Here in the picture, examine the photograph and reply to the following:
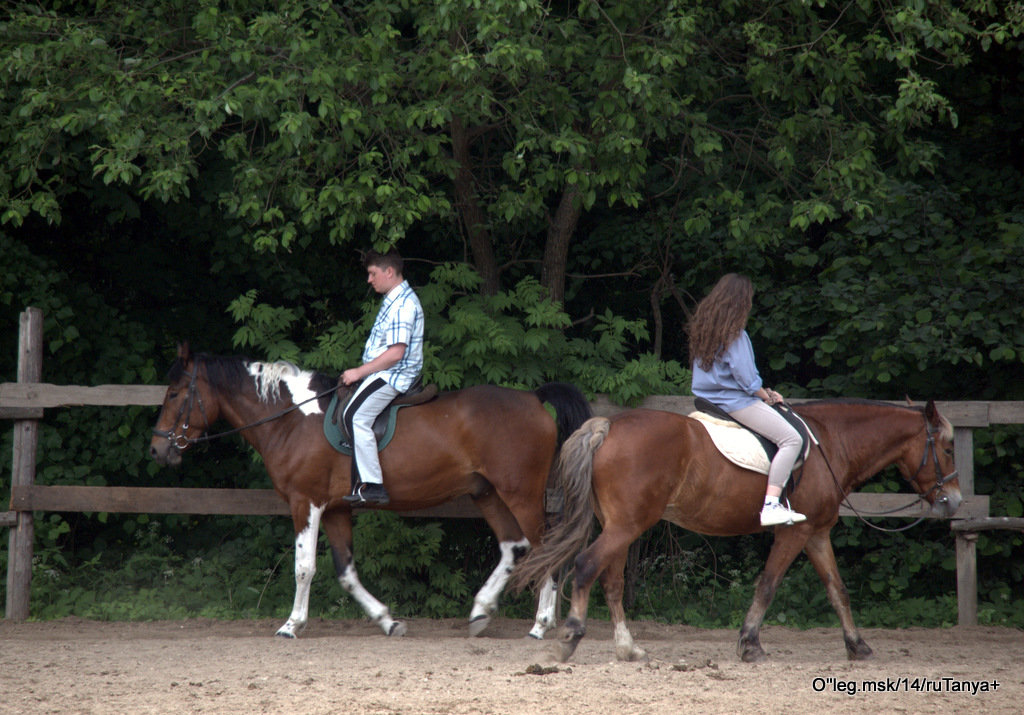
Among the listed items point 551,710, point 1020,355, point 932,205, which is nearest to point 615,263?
point 932,205

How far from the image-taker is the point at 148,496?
7.85 metres

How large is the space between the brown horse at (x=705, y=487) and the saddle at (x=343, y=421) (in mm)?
1471

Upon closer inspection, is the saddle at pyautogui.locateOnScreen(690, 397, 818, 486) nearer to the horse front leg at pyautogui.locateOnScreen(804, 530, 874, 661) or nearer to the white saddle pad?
the white saddle pad

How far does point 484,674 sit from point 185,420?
123 inches

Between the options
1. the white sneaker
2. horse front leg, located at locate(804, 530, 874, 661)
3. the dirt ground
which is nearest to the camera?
the dirt ground

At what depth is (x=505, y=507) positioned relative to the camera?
7539 millimetres

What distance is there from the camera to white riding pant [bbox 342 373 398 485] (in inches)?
275

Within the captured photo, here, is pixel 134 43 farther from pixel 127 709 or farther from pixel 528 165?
pixel 127 709

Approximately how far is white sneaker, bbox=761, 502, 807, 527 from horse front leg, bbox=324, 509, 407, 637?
2768mm

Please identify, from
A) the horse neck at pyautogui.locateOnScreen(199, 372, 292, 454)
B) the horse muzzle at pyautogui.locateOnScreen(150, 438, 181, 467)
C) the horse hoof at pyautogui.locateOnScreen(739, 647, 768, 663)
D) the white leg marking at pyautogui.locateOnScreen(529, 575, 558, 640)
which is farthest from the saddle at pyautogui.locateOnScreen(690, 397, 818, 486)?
the horse muzzle at pyautogui.locateOnScreen(150, 438, 181, 467)

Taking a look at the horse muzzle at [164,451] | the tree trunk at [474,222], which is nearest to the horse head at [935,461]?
the tree trunk at [474,222]

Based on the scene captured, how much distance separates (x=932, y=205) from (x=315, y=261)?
5.92 meters

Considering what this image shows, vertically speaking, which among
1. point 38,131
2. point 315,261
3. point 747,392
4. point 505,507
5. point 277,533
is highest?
point 38,131

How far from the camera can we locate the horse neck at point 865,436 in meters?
6.52
